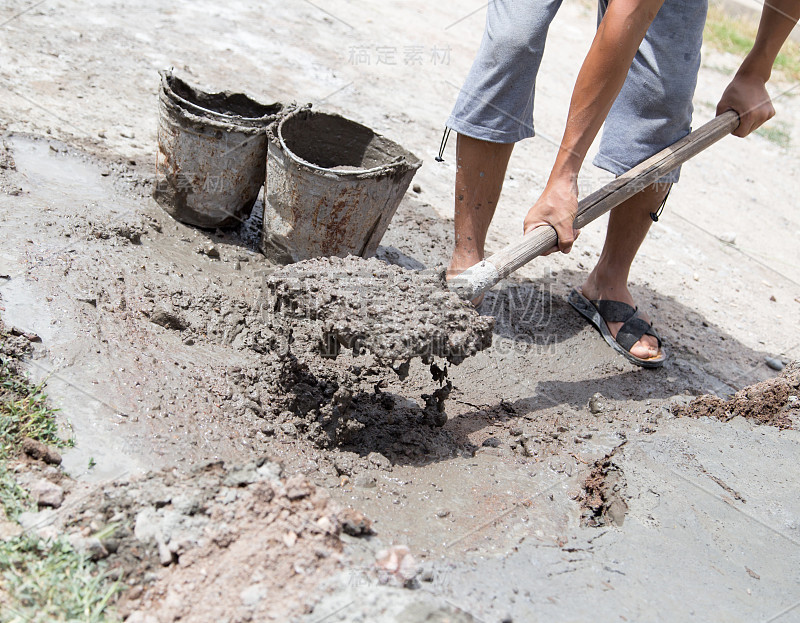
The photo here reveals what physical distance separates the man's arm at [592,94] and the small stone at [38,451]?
5.87ft

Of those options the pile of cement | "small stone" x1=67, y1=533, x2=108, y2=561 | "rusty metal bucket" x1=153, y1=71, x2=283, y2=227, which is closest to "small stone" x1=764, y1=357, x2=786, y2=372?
the pile of cement

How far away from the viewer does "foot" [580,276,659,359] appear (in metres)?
3.43

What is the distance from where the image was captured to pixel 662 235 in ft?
15.9

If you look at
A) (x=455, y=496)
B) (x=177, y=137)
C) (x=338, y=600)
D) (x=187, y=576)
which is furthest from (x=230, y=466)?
(x=177, y=137)

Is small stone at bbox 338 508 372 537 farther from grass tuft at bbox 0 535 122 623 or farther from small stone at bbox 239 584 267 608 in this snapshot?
grass tuft at bbox 0 535 122 623

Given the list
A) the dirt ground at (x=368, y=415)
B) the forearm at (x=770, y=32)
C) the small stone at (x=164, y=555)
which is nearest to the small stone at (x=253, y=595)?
the dirt ground at (x=368, y=415)

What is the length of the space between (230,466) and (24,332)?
918mm

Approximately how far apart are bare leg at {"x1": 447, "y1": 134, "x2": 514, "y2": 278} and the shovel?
1.58 feet

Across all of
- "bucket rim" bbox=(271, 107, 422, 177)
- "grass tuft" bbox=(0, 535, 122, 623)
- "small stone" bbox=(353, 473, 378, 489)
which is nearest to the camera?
"grass tuft" bbox=(0, 535, 122, 623)

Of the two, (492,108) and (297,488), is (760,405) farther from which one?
(297,488)

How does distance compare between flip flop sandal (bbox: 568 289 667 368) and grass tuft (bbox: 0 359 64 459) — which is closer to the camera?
grass tuft (bbox: 0 359 64 459)

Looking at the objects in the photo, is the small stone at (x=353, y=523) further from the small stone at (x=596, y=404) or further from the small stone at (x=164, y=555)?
the small stone at (x=596, y=404)

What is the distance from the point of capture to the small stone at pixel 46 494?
6.15ft

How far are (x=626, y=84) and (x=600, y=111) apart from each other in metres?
0.71
